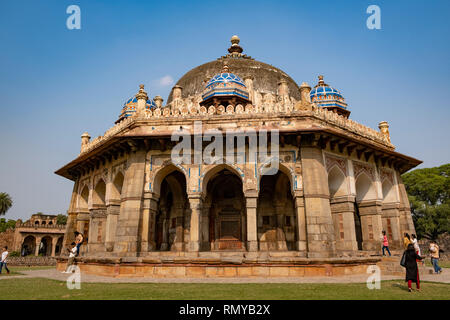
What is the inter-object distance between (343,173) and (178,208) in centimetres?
800

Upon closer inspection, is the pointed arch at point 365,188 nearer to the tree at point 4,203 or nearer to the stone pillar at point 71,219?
the stone pillar at point 71,219

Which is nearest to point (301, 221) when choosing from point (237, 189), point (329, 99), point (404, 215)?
point (237, 189)

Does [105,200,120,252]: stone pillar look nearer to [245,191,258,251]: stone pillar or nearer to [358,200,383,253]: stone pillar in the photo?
[245,191,258,251]: stone pillar

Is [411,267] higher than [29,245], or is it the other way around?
[29,245]

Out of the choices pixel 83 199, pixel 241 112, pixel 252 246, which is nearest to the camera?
pixel 252 246

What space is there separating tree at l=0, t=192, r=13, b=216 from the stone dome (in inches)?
1706

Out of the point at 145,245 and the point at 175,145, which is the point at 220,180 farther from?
the point at 145,245

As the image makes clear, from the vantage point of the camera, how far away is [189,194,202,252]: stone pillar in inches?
→ 468

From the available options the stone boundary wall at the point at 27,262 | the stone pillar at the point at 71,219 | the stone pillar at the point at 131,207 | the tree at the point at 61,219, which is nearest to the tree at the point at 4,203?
the tree at the point at 61,219

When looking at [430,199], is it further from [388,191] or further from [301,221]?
[301,221]

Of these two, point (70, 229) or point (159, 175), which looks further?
point (70, 229)

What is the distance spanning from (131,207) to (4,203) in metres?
49.2

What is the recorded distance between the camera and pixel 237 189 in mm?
16000

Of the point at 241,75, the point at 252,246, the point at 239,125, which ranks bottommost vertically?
the point at 252,246
